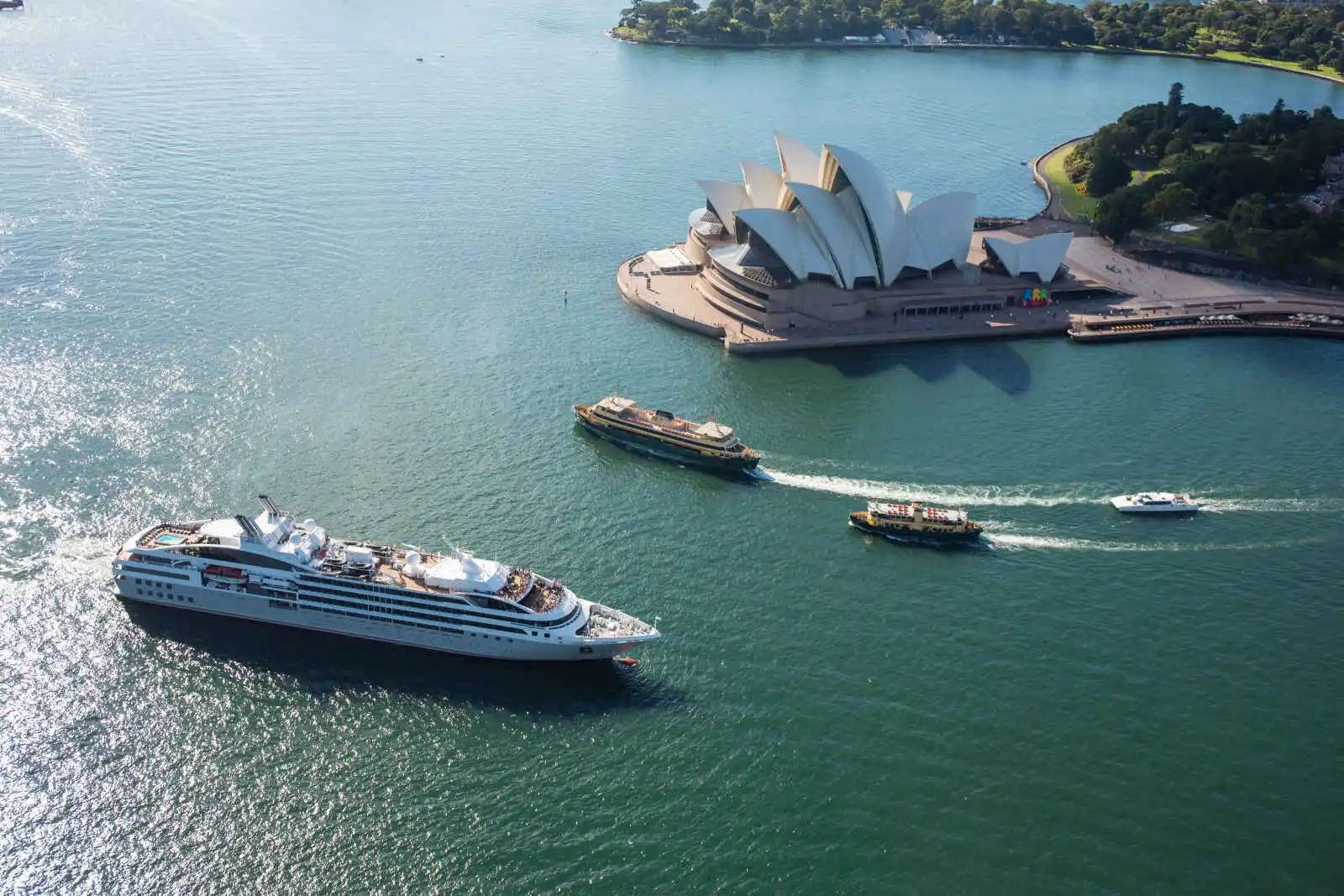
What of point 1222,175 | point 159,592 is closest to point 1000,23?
point 1222,175

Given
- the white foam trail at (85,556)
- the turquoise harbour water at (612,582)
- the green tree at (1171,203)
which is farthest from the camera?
the green tree at (1171,203)

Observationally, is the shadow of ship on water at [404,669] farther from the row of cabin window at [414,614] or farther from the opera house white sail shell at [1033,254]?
the opera house white sail shell at [1033,254]

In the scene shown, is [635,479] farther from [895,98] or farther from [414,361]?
[895,98]

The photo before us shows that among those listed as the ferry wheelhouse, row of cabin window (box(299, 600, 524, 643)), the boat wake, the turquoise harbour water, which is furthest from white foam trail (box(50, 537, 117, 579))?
the ferry wheelhouse

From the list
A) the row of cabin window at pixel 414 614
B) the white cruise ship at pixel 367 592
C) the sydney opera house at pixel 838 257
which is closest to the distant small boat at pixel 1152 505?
the sydney opera house at pixel 838 257

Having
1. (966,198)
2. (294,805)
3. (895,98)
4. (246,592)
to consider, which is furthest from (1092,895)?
(895,98)

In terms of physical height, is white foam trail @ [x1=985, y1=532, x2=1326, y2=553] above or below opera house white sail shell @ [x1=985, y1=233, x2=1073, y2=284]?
below

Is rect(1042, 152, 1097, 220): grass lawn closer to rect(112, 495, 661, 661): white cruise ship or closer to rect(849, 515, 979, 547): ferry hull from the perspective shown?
rect(849, 515, 979, 547): ferry hull
